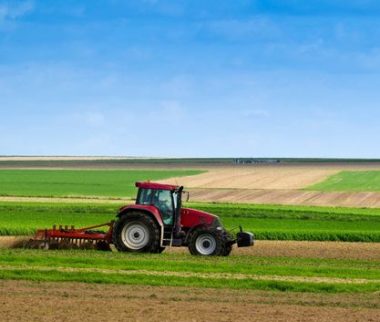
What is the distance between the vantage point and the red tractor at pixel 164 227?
25.5 metres

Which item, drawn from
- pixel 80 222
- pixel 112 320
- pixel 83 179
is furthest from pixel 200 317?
pixel 83 179

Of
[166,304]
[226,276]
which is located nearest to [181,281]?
[226,276]

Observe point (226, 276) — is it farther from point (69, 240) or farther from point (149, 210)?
point (69, 240)

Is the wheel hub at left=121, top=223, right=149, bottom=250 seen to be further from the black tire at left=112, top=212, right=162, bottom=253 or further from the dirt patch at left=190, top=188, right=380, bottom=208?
the dirt patch at left=190, top=188, right=380, bottom=208

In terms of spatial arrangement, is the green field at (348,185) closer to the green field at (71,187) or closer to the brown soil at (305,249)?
the green field at (71,187)

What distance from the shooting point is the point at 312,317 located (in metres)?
15.9

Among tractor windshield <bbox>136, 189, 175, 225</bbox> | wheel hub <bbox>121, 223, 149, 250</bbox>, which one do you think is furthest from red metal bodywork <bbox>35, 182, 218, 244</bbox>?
wheel hub <bbox>121, 223, 149, 250</bbox>

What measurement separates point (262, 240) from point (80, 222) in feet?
29.2

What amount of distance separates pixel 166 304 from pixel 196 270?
4.64 m

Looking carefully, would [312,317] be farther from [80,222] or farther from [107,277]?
[80,222]

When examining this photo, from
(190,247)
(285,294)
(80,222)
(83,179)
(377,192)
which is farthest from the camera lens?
(83,179)

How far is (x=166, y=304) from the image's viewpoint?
56.0 feet

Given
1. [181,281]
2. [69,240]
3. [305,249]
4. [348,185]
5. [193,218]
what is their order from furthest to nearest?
[348,185]
[305,249]
[69,240]
[193,218]
[181,281]

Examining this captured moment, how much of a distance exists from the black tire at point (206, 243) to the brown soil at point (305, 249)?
5.32 feet
